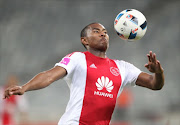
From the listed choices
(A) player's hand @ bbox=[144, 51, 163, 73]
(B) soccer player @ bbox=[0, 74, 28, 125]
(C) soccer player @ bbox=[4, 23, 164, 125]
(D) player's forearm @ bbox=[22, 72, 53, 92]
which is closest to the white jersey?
(C) soccer player @ bbox=[4, 23, 164, 125]

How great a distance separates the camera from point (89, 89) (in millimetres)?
4371

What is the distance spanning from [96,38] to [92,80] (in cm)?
64

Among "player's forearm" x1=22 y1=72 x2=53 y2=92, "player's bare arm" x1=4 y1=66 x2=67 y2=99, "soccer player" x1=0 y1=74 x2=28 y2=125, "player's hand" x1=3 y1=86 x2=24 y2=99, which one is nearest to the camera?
"player's hand" x1=3 y1=86 x2=24 y2=99

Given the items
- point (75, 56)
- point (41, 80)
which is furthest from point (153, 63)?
Result: point (41, 80)

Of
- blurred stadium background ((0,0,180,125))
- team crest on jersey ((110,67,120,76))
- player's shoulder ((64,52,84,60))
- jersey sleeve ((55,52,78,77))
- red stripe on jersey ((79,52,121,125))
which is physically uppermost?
blurred stadium background ((0,0,180,125))

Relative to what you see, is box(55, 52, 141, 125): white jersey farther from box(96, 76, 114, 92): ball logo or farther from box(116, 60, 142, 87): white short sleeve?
box(116, 60, 142, 87): white short sleeve

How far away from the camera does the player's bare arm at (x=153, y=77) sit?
445 cm

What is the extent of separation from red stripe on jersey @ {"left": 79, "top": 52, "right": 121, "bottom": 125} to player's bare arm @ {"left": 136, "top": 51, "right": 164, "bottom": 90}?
0.41m

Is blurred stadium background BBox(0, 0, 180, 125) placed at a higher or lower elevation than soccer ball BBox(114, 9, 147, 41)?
higher

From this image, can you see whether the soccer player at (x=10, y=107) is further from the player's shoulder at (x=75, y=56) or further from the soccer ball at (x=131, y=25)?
the soccer ball at (x=131, y=25)

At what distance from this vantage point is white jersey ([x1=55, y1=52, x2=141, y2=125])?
4316mm

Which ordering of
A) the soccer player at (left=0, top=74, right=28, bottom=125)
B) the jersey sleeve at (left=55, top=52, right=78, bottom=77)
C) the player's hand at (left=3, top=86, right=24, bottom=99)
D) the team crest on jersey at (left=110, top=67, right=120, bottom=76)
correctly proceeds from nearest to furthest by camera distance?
the player's hand at (left=3, top=86, right=24, bottom=99) → the jersey sleeve at (left=55, top=52, right=78, bottom=77) → the team crest on jersey at (left=110, top=67, right=120, bottom=76) → the soccer player at (left=0, top=74, right=28, bottom=125)

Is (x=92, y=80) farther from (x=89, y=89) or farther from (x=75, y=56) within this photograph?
(x=75, y=56)

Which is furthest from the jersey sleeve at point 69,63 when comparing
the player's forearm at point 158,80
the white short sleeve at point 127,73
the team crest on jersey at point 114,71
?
the player's forearm at point 158,80
